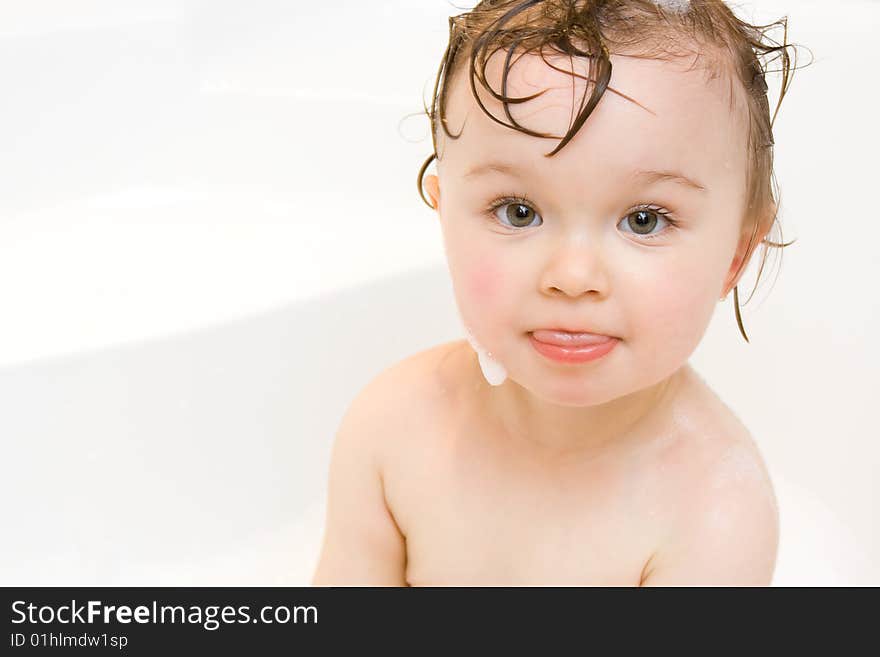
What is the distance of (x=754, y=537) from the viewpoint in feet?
3.03

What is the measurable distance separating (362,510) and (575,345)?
347mm

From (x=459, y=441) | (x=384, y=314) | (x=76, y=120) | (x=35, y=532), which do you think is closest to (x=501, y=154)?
(x=459, y=441)

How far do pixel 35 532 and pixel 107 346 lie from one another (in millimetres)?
221

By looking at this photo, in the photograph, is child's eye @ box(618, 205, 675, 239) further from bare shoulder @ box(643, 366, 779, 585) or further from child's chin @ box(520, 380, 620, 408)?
bare shoulder @ box(643, 366, 779, 585)

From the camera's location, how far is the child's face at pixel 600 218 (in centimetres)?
73

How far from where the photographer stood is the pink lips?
77 cm

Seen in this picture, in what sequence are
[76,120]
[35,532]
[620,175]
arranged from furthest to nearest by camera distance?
[76,120] → [35,532] → [620,175]

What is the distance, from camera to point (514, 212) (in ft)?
2.51

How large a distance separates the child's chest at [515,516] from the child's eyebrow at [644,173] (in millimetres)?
293

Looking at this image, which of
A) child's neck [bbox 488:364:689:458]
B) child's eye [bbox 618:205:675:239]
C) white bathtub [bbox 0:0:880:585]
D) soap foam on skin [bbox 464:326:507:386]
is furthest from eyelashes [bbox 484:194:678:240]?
white bathtub [bbox 0:0:880:585]

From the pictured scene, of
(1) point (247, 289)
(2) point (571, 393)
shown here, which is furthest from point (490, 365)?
(1) point (247, 289)

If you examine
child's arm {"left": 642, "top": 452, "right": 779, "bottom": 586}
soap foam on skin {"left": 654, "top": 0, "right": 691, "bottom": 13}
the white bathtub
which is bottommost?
child's arm {"left": 642, "top": 452, "right": 779, "bottom": 586}

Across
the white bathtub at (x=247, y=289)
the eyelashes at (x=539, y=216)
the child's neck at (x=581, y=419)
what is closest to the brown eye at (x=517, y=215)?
the eyelashes at (x=539, y=216)
